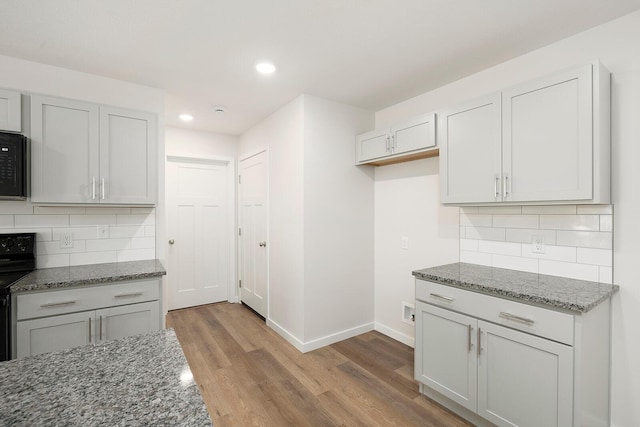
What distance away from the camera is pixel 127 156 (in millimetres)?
2469

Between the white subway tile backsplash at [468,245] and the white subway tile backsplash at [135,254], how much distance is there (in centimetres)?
264

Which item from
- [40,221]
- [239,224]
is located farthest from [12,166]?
[239,224]

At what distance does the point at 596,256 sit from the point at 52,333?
3376 mm

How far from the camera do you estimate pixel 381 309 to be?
343 cm

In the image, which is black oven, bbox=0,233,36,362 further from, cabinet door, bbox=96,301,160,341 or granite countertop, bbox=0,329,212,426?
granite countertop, bbox=0,329,212,426

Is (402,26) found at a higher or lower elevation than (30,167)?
higher

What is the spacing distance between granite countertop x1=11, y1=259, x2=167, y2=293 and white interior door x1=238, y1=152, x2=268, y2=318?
1.38 m

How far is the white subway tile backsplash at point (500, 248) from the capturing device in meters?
2.30

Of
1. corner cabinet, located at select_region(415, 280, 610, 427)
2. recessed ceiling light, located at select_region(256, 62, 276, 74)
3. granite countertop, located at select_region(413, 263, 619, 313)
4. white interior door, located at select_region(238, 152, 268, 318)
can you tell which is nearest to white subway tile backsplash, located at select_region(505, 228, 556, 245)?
granite countertop, located at select_region(413, 263, 619, 313)

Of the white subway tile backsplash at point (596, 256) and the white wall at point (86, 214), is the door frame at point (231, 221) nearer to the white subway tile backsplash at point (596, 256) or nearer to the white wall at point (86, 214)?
the white wall at point (86, 214)

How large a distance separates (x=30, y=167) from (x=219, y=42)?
1.53 metres

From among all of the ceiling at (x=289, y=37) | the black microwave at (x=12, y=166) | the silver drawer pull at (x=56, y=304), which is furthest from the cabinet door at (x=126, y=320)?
the ceiling at (x=289, y=37)

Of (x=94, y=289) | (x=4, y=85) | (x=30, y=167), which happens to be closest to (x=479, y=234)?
(x=94, y=289)

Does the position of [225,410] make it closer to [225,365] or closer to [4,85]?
[225,365]
